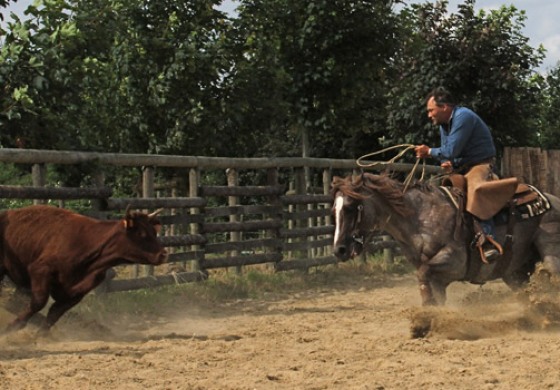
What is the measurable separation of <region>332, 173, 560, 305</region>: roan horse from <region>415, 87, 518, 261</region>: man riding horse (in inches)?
6.7

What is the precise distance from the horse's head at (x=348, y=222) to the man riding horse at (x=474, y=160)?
87 cm

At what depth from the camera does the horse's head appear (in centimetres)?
811

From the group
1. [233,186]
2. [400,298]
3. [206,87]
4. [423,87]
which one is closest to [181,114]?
[206,87]

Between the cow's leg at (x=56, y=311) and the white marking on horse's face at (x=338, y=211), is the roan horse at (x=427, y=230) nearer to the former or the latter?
the white marking on horse's face at (x=338, y=211)

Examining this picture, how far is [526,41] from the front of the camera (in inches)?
790

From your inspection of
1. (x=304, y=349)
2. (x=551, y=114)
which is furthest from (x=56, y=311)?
(x=551, y=114)

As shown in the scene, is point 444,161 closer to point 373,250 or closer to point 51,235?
point 51,235

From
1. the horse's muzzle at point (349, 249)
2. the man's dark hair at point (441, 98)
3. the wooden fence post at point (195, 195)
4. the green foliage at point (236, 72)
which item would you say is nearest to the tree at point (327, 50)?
the green foliage at point (236, 72)

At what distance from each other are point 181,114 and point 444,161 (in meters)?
6.04

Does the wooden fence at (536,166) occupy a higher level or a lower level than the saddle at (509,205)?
higher

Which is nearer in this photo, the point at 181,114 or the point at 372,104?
the point at 181,114

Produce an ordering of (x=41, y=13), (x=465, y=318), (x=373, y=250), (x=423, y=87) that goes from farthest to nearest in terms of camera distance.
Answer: (x=423, y=87)
(x=373, y=250)
(x=41, y=13)
(x=465, y=318)

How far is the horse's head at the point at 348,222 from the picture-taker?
319 inches

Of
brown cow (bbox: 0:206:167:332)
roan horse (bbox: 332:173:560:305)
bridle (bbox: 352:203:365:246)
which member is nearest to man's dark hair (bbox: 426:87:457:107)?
roan horse (bbox: 332:173:560:305)
